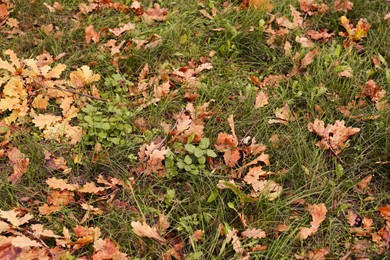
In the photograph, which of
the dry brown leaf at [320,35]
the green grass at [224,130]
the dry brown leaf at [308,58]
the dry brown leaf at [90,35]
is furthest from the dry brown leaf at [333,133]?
the dry brown leaf at [90,35]

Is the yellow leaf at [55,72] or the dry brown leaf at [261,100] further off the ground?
→ the yellow leaf at [55,72]

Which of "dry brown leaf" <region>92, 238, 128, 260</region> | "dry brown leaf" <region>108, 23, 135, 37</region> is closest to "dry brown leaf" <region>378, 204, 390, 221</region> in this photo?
"dry brown leaf" <region>92, 238, 128, 260</region>

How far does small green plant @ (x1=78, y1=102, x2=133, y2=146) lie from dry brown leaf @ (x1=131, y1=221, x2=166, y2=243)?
610 mm

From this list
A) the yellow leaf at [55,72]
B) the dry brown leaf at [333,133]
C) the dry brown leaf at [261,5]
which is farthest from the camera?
the dry brown leaf at [261,5]

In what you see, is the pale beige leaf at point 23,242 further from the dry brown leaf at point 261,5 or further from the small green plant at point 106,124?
the dry brown leaf at point 261,5

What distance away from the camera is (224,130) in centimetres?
271

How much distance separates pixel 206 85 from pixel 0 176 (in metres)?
1.46

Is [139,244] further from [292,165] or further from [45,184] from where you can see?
[292,165]

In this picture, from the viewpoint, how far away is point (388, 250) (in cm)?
214

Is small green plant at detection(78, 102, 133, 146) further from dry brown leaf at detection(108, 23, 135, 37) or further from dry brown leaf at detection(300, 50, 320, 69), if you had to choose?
dry brown leaf at detection(300, 50, 320, 69)

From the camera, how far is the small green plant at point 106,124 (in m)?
2.60

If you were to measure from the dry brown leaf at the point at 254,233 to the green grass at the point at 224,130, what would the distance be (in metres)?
0.03

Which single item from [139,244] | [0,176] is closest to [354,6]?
[139,244]

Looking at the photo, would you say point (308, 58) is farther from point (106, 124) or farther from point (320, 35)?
point (106, 124)
